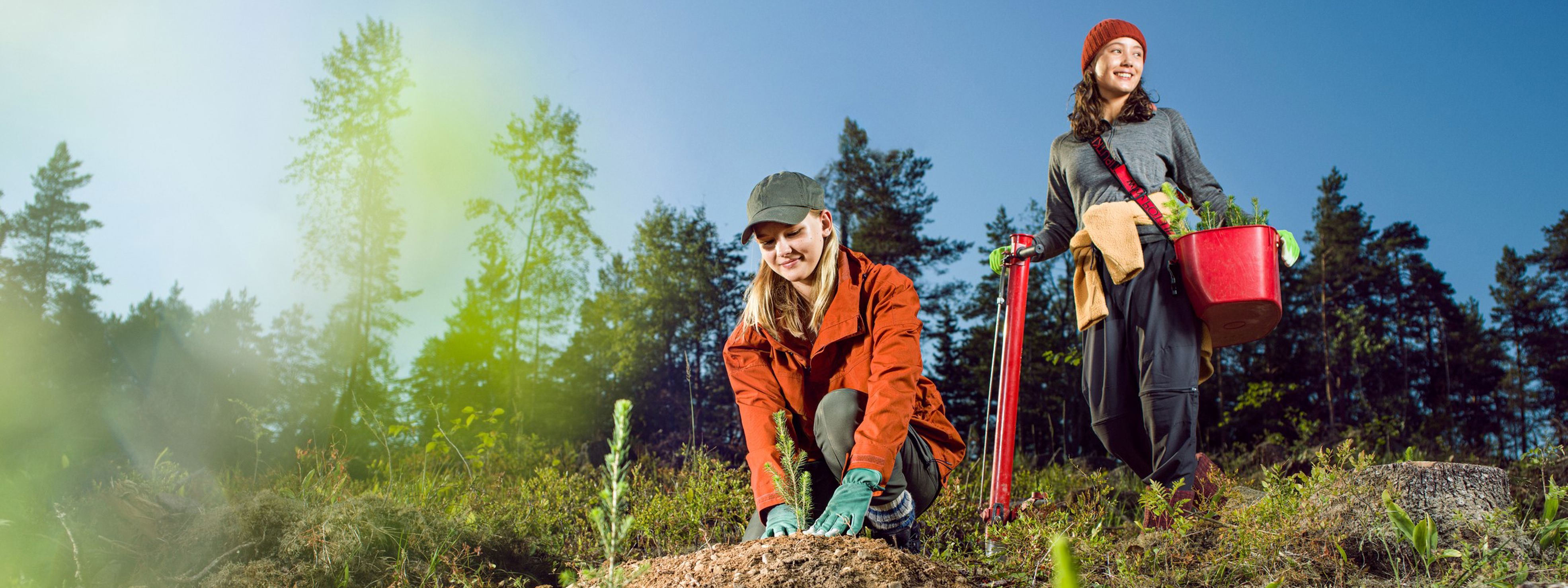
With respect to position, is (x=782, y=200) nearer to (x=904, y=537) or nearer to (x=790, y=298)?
(x=790, y=298)

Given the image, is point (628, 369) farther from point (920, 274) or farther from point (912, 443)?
point (912, 443)

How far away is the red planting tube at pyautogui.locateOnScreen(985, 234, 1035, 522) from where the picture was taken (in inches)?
132

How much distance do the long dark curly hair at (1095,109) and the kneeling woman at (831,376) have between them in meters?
1.24

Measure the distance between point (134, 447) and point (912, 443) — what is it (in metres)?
11.4

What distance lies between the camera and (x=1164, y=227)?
3242mm

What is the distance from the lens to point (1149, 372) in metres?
3.16

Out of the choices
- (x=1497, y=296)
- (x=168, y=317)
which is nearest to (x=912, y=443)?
(x=168, y=317)

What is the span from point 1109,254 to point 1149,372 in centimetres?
46

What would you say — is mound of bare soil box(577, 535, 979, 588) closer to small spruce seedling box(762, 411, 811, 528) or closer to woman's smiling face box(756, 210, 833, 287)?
small spruce seedling box(762, 411, 811, 528)

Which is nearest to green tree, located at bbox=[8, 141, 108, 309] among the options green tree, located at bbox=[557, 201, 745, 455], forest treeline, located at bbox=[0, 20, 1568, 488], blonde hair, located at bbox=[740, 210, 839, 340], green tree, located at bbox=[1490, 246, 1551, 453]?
forest treeline, located at bbox=[0, 20, 1568, 488]

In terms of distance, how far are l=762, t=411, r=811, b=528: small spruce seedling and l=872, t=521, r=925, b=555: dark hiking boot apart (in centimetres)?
24

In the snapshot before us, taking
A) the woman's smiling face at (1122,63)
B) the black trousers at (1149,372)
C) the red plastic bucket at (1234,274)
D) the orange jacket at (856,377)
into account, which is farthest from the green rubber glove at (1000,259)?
the orange jacket at (856,377)

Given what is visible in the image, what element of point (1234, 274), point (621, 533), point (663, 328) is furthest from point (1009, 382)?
point (663, 328)

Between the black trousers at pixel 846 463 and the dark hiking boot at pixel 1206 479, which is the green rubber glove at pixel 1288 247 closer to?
the dark hiking boot at pixel 1206 479
